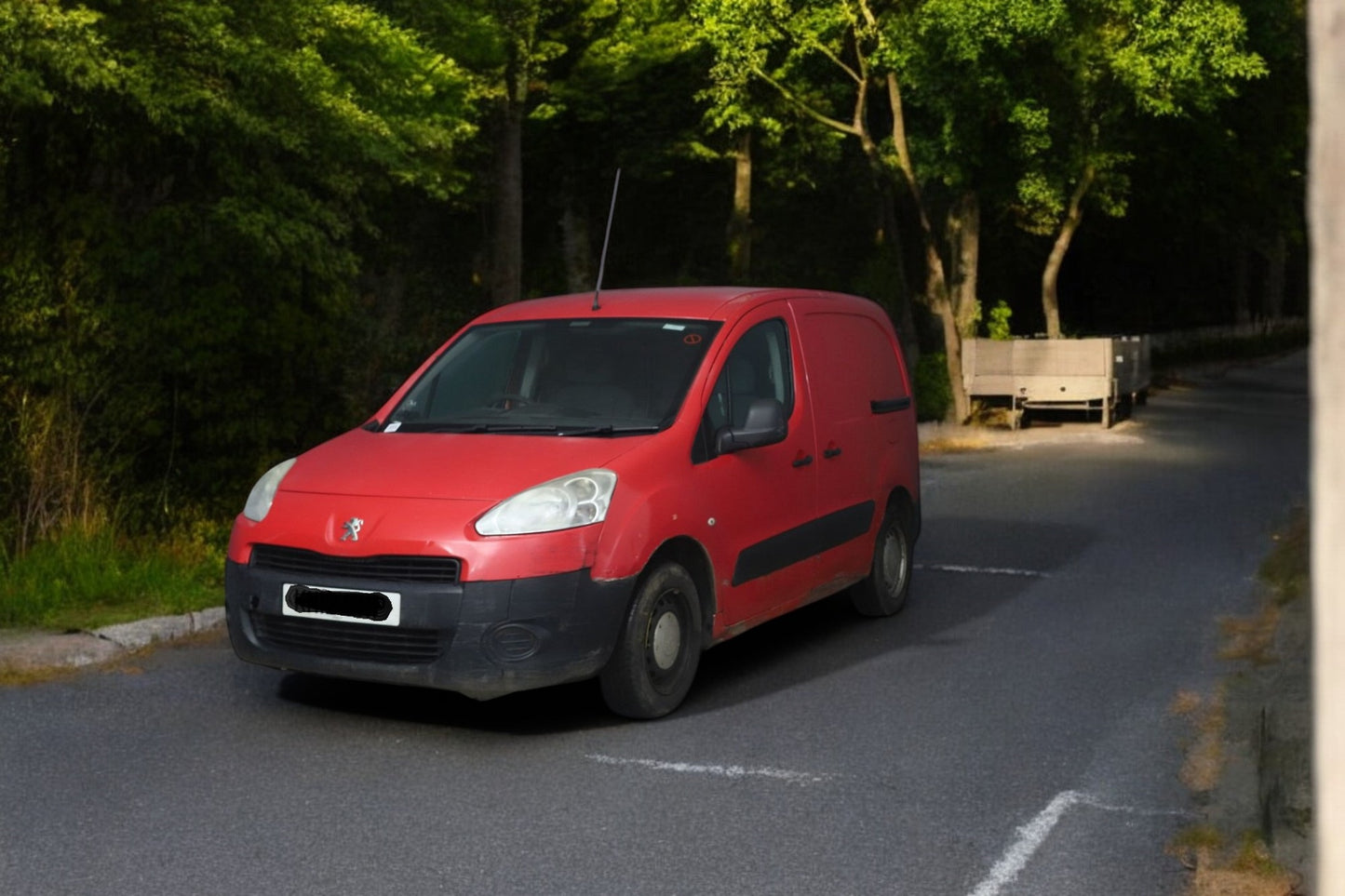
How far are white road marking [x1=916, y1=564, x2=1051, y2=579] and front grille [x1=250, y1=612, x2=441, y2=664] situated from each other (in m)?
5.50

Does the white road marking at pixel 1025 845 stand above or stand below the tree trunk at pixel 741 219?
below

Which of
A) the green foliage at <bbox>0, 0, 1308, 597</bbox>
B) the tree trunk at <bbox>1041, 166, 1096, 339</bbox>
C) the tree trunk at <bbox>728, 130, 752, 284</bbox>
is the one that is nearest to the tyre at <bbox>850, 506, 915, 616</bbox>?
→ the green foliage at <bbox>0, 0, 1308, 597</bbox>

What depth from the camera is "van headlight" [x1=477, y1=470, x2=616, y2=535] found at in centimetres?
697

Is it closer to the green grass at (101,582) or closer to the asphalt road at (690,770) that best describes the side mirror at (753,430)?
the asphalt road at (690,770)

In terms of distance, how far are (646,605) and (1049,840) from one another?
2.11 metres

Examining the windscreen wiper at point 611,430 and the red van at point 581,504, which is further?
the windscreen wiper at point 611,430

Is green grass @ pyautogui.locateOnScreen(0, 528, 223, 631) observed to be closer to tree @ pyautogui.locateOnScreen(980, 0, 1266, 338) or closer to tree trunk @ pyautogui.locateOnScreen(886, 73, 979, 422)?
tree @ pyautogui.locateOnScreen(980, 0, 1266, 338)

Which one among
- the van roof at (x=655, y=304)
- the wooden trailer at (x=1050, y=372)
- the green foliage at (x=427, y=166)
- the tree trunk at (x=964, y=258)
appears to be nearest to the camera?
the van roof at (x=655, y=304)

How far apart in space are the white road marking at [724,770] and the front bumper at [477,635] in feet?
1.46

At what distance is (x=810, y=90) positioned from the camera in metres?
29.7

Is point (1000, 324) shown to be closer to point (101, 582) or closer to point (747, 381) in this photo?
point (101, 582)

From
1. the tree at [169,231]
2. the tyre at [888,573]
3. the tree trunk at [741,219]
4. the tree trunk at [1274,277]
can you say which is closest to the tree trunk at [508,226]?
the tree trunk at [741,219]

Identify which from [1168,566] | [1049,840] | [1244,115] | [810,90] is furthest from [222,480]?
[1244,115]

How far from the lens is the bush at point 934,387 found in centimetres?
2714
